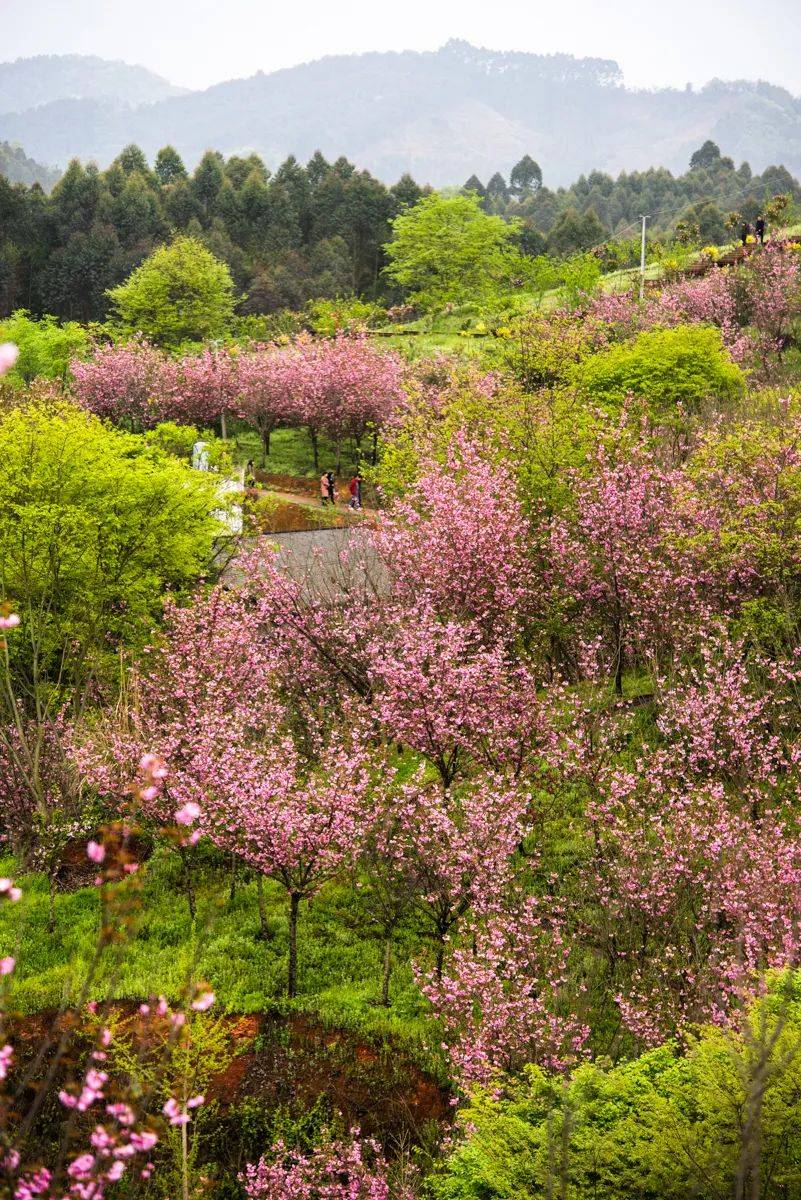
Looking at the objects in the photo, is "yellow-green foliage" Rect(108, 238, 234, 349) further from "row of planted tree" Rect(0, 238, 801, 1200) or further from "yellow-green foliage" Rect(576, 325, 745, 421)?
"row of planted tree" Rect(0, 238, 801, 1200)

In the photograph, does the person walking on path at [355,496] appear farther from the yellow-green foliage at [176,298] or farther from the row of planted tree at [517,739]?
the yellow-green foliage at [176,298]

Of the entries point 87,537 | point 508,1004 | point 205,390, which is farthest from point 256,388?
point 508,1004

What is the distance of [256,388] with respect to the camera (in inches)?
1809

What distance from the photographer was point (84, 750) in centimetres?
1711

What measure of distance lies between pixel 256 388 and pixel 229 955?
112 ft

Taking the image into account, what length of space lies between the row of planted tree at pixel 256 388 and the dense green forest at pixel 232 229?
28.4m

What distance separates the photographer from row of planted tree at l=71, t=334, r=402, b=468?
43375 millimetres

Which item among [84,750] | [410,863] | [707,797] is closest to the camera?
[410,863]

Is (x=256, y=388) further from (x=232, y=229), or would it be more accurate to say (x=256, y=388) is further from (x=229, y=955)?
(x=232, y=229)

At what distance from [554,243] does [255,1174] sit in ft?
277

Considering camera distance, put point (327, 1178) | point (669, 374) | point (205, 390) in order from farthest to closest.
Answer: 1. point (205, 390)
2. point (669, 374)
3. point (327, 1178)

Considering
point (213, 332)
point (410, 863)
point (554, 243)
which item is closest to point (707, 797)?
point (410, 863)

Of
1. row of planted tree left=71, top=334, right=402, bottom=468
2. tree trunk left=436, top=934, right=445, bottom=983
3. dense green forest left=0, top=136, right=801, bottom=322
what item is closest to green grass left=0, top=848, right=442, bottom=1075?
tree trunk left=436, top=934, right=445, bottom=983

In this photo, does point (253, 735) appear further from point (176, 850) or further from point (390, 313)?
point (390, 313)
